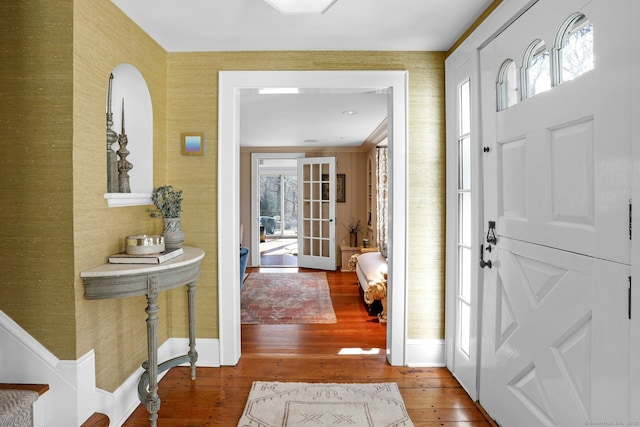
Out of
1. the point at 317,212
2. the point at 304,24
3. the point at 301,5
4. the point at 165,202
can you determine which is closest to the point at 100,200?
the point at 165,202

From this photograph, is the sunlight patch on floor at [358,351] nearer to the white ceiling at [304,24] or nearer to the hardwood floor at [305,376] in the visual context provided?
the hardwood floor at [305,376]

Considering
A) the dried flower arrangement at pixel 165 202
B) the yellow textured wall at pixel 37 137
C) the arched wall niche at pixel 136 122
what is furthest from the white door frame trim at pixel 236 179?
the yellow textured wall at pixel 37 137

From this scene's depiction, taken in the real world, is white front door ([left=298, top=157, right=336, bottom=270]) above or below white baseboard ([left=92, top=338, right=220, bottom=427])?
above

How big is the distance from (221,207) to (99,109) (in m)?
1.07

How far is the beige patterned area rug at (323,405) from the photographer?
82.9 inches

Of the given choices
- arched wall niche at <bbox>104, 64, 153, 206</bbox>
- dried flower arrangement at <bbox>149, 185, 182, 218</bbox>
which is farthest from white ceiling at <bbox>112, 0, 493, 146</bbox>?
dried flower arrangement at <bbox>149, 185, 182, 218</bbox>

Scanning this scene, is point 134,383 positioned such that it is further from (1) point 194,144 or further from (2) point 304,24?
(2) point 304,24

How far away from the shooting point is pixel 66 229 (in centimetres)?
176

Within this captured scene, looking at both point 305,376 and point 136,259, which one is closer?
point 136,259

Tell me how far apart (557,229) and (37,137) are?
2.42 m

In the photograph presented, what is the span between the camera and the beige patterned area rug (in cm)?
211

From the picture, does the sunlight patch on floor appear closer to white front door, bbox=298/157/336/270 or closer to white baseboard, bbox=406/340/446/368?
white baseboard, bbox=406/340/446/368

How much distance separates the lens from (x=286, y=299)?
194 inches

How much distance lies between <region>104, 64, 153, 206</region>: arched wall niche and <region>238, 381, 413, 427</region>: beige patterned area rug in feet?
4.99
